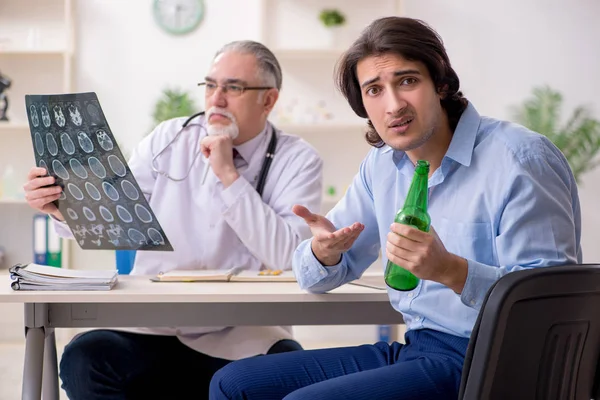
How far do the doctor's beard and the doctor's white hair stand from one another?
180 millimetres

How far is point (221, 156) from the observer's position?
95.7 inches

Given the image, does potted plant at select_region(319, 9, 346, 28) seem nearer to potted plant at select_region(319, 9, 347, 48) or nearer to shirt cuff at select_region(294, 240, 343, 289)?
potted plant at select_region(319, 9, 347, 48)

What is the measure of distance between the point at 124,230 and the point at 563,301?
116 centimetres

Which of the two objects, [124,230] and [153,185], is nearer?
[124,230]

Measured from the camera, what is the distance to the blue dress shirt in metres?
1.43

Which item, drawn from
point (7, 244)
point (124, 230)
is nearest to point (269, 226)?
point (124, 230)

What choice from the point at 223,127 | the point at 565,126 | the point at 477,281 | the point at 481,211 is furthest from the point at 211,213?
the point at 565,126

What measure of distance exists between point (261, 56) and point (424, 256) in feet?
4.87

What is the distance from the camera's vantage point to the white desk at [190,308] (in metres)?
1.82

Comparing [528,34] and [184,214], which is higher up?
[528,34]

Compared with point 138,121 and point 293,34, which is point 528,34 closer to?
point 293,34

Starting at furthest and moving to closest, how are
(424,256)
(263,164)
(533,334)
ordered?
1. (263,164)
2. (424,256)
3. (533,334)

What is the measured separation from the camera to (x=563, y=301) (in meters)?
1.20

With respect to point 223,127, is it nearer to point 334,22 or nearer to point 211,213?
point 211,213
